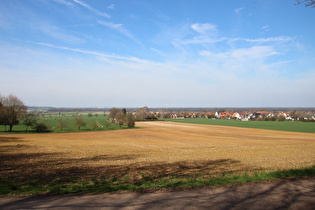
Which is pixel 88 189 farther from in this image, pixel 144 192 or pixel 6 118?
pixel 6 118

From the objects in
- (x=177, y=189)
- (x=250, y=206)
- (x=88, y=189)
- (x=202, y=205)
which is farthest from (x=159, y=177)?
(x=250, y=206)

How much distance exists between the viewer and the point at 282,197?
6598 millimetres

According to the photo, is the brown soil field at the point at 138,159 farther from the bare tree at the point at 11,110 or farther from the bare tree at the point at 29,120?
the bare tree at the point at 29,120

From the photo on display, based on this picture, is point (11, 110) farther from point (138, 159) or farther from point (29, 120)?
point (138, 159)

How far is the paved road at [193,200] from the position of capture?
19.5 ft

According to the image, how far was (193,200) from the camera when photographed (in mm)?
6348

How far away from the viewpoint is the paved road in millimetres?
5938

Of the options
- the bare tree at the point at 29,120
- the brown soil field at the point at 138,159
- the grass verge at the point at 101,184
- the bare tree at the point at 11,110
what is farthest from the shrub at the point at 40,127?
the grass verge at the point at 101,184

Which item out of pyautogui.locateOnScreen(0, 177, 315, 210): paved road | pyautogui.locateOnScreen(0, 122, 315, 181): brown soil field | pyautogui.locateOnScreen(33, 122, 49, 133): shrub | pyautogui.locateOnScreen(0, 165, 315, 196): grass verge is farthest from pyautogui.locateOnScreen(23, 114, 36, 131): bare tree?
pyautogui.locateOnScreen(0, 177, 315, 210): paved road

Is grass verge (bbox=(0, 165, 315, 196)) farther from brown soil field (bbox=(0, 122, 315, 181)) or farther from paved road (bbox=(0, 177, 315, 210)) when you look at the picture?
brown soil field (bbox=(0, 122, 315, 181))

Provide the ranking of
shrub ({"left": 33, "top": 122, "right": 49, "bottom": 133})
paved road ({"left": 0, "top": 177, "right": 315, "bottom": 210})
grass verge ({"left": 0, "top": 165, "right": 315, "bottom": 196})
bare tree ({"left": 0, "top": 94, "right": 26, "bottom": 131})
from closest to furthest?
paved road ({"left": 0, "top": 177, "right": 315, "bottom": 210}), grass verge ({"left": 0, "top": 165, "right": 315, "bottom": 196}), bare tree ({"left": 0, "top": 94, "right": 26, "bottom": 131}), shrub ({"left": 33, "top": 122, "right": 49, "bottom": 133})

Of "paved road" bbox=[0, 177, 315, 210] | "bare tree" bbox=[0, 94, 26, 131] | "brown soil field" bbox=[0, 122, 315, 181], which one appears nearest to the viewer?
"paved road" bbox=[0, 177, 315, 210]

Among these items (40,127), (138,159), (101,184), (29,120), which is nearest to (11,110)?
(29,120)

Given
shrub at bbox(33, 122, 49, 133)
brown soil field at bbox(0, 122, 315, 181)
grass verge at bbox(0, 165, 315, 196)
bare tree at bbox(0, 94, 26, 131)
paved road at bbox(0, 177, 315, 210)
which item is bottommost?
shrub at bbox(33, 122, 49, 133)
